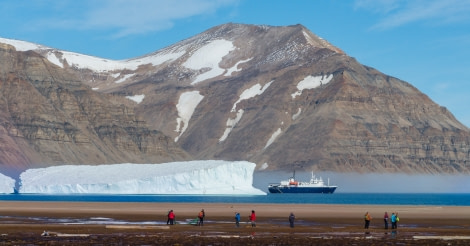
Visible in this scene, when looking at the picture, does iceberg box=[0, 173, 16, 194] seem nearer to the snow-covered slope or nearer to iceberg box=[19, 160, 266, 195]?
the snow-covered slope

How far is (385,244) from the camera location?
46500mm

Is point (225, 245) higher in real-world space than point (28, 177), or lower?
lower

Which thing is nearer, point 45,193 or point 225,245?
point 225,245

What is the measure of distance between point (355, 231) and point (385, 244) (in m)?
11.6

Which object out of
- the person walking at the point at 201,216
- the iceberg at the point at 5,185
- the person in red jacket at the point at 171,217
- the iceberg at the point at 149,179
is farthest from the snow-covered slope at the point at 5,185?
the person walking at the point at 201,216

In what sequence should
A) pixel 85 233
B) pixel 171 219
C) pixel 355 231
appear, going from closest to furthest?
pixel 85 233 → pixel 355 231 → pixel 171 219

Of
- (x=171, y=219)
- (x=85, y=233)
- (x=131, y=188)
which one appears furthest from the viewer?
(x=131, y=188)

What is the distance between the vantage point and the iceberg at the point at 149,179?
156375 mm

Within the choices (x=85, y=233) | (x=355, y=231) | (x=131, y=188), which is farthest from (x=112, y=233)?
(x=131, y=188)

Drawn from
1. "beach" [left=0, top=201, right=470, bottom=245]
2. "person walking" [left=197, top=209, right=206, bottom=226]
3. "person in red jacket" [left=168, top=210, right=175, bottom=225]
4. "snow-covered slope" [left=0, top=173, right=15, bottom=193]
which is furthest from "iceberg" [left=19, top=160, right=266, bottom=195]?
"person walking" [left=197, top=209, right=206, bottom=226]

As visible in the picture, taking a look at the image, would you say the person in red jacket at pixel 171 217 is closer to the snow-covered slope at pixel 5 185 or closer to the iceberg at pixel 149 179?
the iceberg at pixel 149 179

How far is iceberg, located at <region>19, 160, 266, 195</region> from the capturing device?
15638 cm

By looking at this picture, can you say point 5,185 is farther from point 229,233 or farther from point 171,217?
point 229,233

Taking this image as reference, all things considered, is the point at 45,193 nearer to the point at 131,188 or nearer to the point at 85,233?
the point at 131,188
